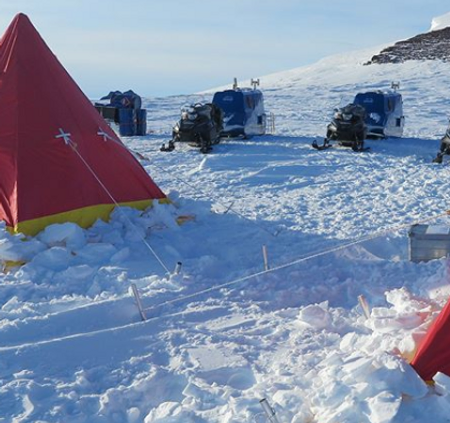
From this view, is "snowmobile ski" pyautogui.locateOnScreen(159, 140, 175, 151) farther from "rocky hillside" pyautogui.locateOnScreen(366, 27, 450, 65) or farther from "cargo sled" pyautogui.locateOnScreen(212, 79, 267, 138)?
"rocky hillside" pyautogui.locateOnScreen(366, 27, 450, 65)

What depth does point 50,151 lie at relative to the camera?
28.9 feet

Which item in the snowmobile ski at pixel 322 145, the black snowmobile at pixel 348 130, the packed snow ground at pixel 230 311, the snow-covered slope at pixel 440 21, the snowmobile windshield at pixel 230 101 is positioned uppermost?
the snow-covered slope at pixel 440 21

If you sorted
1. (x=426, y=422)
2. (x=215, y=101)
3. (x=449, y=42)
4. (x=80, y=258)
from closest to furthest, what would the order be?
(x=426, y=422) → (x=80, y=258) → (x=215, y=101) → (x=449, y=42)

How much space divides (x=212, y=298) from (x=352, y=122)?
35.7ft

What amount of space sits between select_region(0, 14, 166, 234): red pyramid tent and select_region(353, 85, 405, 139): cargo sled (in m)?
10.5

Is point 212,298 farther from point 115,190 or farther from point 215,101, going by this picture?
point 215,101

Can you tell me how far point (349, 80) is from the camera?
36.1 metres

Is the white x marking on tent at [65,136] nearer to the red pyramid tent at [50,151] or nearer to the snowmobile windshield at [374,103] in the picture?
the red pyramid tent at [50,151]

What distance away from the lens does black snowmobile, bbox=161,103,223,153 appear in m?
16.5

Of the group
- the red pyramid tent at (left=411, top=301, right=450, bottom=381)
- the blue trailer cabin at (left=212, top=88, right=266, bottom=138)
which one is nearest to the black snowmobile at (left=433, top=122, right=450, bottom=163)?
the blue trailer cabin at (left=212, top=88, right=266, bottom=138)

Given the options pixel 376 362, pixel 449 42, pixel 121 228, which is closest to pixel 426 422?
pixel 376 362

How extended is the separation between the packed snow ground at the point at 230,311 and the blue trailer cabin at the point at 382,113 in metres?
6.38

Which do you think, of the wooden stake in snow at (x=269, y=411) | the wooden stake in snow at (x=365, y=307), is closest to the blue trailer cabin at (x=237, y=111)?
the wooden stake in snow at (x=365, y=307)

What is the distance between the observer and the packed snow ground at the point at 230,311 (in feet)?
14.6
